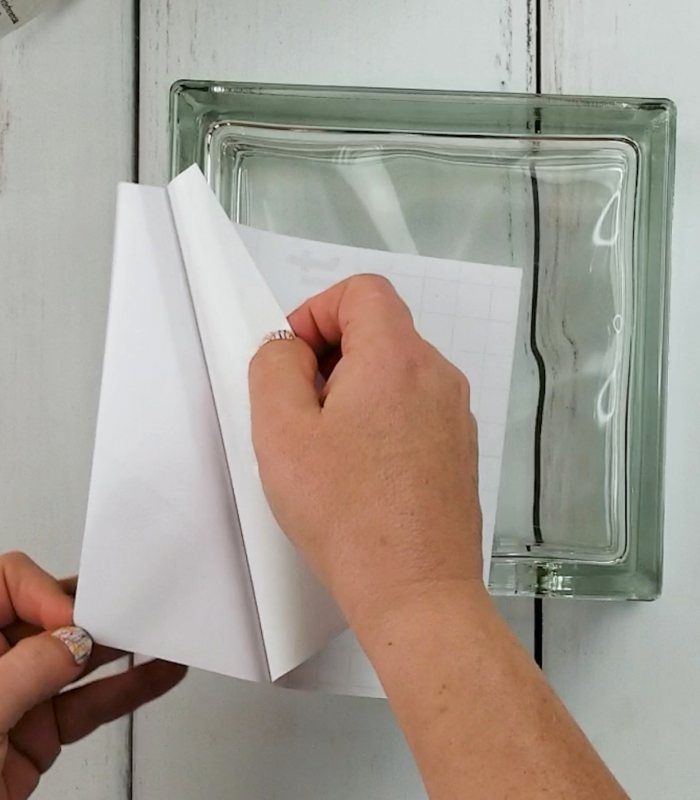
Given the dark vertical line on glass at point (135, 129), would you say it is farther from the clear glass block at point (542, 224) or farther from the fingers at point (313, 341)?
the fingers at point (313, 341)

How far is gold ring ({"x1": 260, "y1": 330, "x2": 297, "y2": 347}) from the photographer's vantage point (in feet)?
0.88

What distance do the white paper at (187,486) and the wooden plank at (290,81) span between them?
103mm

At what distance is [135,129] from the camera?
381 mm

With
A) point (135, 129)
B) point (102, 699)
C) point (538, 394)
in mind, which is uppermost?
point (135, 129)

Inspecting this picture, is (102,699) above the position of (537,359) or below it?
below

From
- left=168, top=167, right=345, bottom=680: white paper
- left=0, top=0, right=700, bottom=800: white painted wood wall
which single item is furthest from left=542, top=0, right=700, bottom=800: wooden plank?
left=168, top=167, right=345, bottom=680: white paper

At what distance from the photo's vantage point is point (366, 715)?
368 millimetres

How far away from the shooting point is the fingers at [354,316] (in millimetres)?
246

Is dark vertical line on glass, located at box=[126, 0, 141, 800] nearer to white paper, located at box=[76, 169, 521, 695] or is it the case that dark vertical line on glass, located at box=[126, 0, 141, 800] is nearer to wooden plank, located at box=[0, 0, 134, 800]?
wooden plank, located at box=[0, 0, 134, 800]

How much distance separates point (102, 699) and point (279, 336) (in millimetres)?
140

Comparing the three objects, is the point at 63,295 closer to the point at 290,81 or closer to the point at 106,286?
the point at 106,286

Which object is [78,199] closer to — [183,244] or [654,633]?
[183,244]

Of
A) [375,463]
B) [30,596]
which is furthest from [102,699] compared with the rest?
[375,463]

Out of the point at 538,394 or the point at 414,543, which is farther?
the point at 538,394
